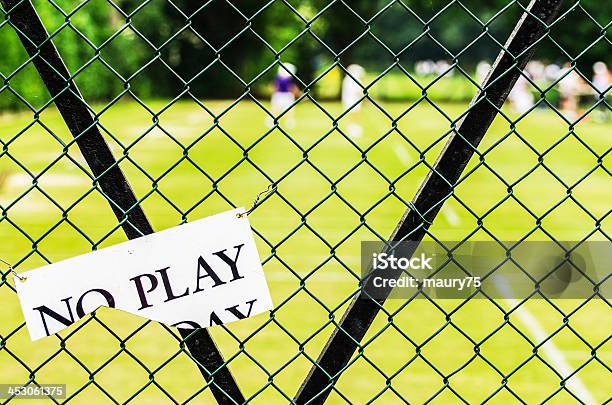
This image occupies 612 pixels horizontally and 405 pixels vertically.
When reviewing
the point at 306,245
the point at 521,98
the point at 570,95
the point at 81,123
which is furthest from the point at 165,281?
the point at 521,98

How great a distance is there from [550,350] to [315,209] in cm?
204

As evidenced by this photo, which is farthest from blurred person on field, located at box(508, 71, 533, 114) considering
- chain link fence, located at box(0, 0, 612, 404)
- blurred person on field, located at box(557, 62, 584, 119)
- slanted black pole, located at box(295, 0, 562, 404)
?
slanted black pole, located at box(295, 0, 562, 404)

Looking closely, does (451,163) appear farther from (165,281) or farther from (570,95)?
(570,95)

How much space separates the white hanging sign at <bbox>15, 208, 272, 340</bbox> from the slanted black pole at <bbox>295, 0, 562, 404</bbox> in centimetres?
29

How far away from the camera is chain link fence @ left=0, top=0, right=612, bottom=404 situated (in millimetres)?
2439

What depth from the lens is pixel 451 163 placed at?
8.05ft

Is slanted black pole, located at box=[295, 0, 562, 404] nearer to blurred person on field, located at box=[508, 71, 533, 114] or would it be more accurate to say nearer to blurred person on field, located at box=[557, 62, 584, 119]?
blurred person on field, located at box=[557, 62, 584, 119]

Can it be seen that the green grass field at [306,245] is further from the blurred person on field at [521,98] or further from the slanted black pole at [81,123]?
the blurred person on field at [521,98]

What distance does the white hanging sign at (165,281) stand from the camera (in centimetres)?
228

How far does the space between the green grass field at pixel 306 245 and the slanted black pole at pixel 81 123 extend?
2.9 inches

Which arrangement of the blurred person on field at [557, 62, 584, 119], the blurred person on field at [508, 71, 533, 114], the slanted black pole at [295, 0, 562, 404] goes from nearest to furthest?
the slanted black pole at [295, 0, 562, 404] → the blurred person on field at [557, 62, 584, 119] → the blurred person on field at [508, 71, 533, 114]

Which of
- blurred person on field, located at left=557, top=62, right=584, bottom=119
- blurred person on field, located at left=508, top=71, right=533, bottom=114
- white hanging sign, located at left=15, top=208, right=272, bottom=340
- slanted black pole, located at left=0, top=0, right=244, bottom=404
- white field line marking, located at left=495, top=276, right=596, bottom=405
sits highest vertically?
blurred person on field, located at left=508, top=71, right=533, bottom=114

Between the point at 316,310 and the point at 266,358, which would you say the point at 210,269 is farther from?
the point at 316,310

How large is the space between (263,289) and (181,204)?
987 cm
